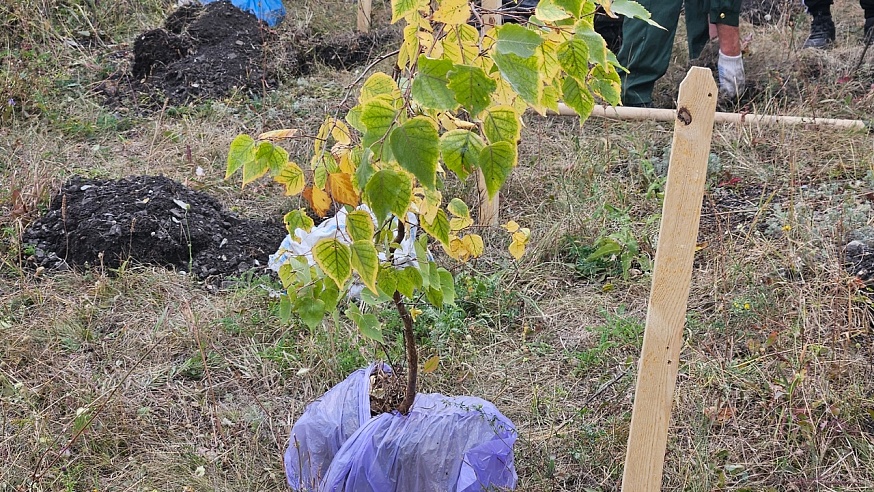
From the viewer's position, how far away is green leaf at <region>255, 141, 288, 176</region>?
147 cm

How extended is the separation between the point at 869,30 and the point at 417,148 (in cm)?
492

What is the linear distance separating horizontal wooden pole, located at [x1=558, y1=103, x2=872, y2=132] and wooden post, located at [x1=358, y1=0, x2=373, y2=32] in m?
2.41

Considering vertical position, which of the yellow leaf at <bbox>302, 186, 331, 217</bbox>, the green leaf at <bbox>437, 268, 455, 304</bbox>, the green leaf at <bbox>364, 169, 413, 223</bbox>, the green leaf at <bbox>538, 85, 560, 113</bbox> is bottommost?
the green leaf at <bbox>437, 268, 455, 304</bbox>

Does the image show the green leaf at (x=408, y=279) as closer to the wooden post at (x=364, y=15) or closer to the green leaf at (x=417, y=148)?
the green leaf at (x=417, y=148)

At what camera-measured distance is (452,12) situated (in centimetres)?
134

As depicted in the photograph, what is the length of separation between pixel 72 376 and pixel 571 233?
6.48 feet

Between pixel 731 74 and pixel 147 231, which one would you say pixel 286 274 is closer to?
pixel 147 231

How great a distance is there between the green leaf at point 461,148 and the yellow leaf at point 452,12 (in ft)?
0.62

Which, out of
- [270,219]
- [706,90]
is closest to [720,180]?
[270,219]

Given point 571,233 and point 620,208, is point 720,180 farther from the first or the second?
point 571,233

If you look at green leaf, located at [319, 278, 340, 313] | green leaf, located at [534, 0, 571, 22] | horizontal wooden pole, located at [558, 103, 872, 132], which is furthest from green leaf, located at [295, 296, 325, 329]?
horizontal wooden pole, located at [558, 103, 872, 132]

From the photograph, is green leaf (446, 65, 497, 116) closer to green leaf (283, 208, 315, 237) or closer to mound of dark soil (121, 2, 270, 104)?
green leaf (283, 208, 315, 237)

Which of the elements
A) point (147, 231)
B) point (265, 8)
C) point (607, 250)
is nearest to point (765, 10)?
point (265, 8)

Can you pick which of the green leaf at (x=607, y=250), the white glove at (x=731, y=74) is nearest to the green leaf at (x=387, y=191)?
the green leaf at (x=607, y=250)
